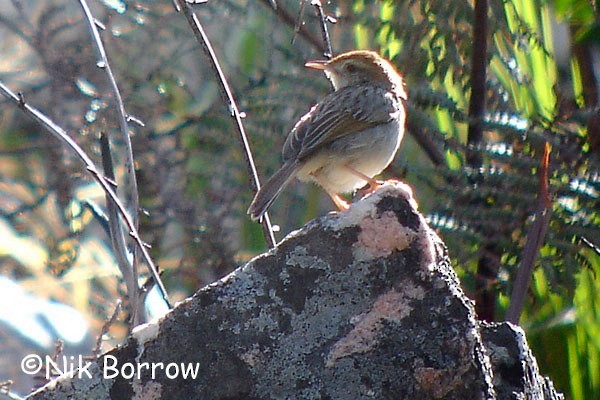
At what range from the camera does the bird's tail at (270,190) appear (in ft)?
11.5

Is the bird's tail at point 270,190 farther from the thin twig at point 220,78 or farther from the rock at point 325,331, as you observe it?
the rock at point 325,331

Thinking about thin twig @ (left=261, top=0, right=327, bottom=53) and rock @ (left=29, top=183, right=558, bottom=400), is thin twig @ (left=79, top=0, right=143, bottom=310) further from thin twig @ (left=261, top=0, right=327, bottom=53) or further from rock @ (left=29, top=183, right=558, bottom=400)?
thin twig @ (left=261, top=0, right=327, bottom=53)

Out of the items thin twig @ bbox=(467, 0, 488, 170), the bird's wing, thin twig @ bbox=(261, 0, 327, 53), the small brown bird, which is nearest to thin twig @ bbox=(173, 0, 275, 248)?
the small brown bird

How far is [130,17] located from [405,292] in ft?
15.8

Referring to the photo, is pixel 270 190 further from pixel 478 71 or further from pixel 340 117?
pixel 478 71

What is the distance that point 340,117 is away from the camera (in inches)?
177

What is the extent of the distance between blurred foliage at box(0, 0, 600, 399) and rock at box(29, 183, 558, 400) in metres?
2.09

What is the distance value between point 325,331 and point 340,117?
2174 mm

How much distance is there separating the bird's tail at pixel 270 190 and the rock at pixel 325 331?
86 centimetres

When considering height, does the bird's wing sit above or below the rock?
above

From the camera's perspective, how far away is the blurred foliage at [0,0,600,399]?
4.84m

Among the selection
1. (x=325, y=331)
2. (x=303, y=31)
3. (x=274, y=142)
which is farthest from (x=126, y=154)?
(x=303, y=31)

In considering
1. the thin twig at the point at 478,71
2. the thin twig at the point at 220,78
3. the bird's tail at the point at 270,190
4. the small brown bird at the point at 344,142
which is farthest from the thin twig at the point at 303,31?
the thin twig at the point at 220,78

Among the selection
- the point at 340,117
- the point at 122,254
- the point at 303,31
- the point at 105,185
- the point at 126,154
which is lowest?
the point at 122,254
